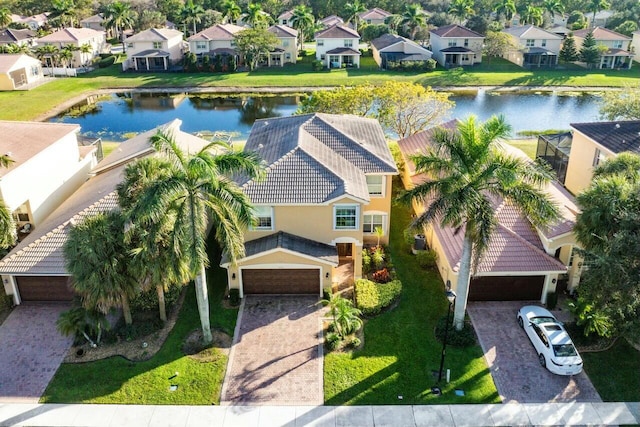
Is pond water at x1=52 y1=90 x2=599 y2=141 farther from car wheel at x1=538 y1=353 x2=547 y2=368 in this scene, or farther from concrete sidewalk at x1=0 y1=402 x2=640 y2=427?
concrete sidewalk at x1=0 y1=402 x2=640 y2=427

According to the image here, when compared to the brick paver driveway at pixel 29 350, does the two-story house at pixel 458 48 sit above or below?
above

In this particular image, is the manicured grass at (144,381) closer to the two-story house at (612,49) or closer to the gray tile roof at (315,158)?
the gray tile roof at (315,158)

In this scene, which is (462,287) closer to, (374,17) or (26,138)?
(26,138)

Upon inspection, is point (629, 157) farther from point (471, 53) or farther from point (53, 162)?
point (471, 53)

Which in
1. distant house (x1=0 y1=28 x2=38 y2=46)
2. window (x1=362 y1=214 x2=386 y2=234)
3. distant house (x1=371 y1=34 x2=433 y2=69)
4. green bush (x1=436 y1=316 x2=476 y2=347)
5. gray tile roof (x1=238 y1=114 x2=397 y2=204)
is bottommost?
green bush (x1=436 y1=316 x2=476 y2=347)

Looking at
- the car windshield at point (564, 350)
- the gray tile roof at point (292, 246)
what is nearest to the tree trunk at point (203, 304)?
the gray tile roof at point (292, 246)

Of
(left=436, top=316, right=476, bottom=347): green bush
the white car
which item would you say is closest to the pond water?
the white car
